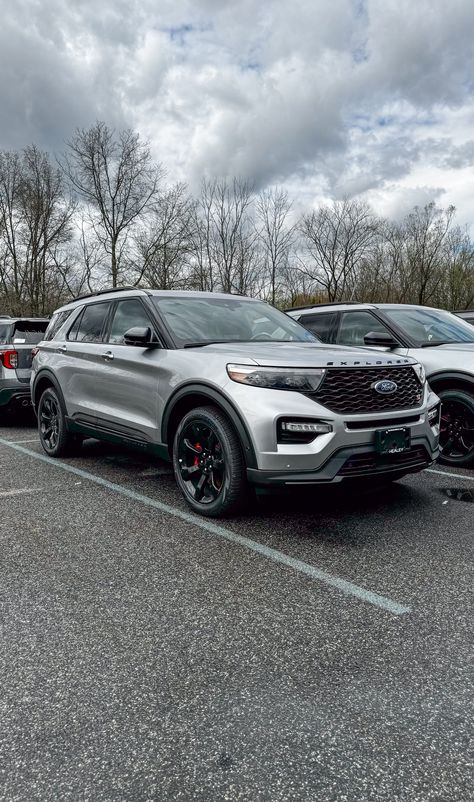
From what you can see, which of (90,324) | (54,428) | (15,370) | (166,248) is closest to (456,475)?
(90,324)

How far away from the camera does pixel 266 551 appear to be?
3.46 metres

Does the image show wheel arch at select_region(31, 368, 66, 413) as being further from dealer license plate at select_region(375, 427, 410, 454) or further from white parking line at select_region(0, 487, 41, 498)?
dealer license plate at select_region(375, 427, 410, 454)

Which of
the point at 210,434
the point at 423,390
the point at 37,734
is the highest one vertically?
the point at 423,390

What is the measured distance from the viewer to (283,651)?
2.35 m

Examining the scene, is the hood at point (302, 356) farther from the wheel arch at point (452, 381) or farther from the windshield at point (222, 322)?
the wheel arch at point (452, 381)

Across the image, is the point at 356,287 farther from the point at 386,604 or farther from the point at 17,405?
the point at 386,604

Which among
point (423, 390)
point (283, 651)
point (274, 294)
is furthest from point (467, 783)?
point (274, 294)

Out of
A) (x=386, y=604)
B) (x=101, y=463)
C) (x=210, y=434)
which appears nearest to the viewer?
(x=386, y=604)

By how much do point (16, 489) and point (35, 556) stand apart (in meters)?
1.71

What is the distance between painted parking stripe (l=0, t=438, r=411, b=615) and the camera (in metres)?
2.79

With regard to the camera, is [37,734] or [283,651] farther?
[283,651]

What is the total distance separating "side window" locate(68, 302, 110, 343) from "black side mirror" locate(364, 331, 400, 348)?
276 centimetres

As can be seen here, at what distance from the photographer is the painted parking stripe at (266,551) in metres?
2.79

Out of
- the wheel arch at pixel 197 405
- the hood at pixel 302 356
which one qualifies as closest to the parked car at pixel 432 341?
the hood at pixel 302 356
